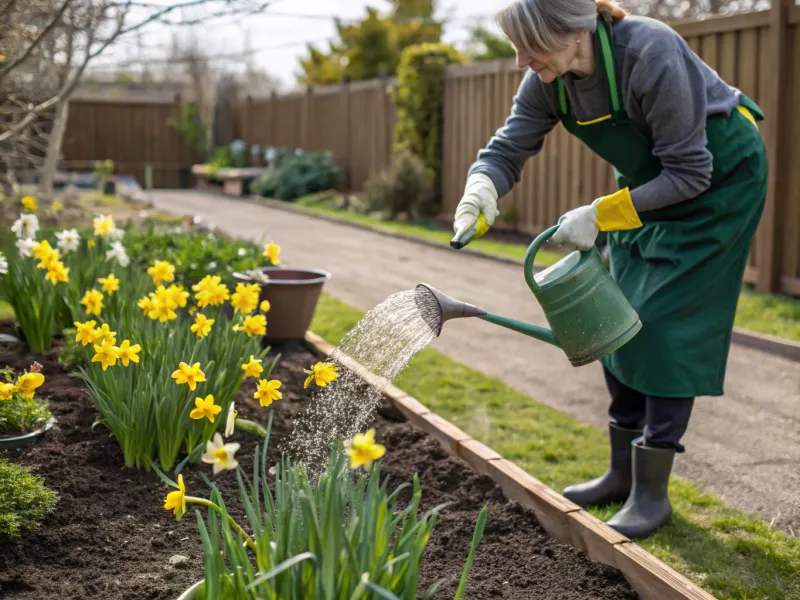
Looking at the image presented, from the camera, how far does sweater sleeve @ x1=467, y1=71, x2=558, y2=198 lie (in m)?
2.83

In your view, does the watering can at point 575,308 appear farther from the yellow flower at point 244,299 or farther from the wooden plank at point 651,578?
the yellow flower at point 244,299

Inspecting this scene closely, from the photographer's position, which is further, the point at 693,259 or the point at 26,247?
the point at 26,247

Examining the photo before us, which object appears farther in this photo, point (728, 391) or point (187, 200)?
point (187, 200)

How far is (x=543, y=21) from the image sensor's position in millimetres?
2326

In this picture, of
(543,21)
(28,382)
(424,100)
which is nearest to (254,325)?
(28,382)

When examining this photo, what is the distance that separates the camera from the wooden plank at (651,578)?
196 cm

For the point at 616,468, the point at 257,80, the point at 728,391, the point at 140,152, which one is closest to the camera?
the point at 616,468

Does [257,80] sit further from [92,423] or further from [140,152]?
[92,423]

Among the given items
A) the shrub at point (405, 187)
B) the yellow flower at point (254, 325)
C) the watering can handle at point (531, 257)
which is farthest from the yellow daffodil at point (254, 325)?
the shrub at point (405, 187)

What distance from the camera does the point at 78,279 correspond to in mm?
3758

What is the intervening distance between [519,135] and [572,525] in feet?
4.18

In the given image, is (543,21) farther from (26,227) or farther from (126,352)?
(26,227)

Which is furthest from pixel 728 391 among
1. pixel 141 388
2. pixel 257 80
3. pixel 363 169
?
pixel 257 80

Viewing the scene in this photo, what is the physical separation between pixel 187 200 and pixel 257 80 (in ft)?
67.8
